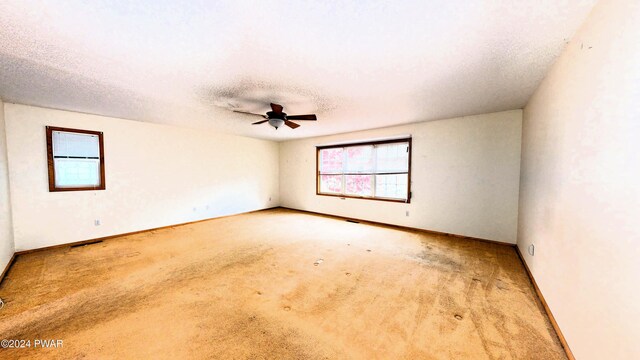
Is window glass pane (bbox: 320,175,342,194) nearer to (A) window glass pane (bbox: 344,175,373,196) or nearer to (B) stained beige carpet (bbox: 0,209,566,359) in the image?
(A) window glass pane (bbox: 344,175,373,196)

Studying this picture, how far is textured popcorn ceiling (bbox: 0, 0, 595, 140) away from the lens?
4.69 feet

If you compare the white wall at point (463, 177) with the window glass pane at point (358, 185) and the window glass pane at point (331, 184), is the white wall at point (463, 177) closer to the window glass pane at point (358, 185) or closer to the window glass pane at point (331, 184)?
the window glass pane at point (358, 185)

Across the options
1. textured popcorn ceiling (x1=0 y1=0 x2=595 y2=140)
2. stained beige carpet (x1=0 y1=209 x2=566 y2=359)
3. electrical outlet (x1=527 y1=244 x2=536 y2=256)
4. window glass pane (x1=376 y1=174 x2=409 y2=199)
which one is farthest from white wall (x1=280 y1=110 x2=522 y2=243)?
electrical outlet (x1=527 y1=244 x2=536 y2=256)

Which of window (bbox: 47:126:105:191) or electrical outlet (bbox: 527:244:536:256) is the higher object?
window (bbox: 47:126:105:191)

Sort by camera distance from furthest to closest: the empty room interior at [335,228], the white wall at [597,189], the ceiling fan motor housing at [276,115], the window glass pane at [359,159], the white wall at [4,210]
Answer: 1. the window glass pane at [359,159]
2. the ceiling fan motor housing at [276,115]
3. the white wall at [4,210]
4. the empty room interior at [335,228]
5. the white wall at [597,189]

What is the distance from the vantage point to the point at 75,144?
3846 millimetres

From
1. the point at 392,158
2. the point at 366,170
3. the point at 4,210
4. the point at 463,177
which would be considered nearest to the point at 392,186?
the point at 392,158

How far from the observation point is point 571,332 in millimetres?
1521

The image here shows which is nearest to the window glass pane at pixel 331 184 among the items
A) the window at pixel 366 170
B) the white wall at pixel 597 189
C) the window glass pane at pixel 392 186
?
the window at pixel 366 170

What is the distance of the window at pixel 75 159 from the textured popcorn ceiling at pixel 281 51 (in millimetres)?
639

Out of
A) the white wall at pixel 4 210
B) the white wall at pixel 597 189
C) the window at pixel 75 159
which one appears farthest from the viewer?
the window at pixel 75 159

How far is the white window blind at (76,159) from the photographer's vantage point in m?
3.71

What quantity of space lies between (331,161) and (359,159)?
935mm

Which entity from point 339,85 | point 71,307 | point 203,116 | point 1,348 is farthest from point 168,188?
point 339,85
